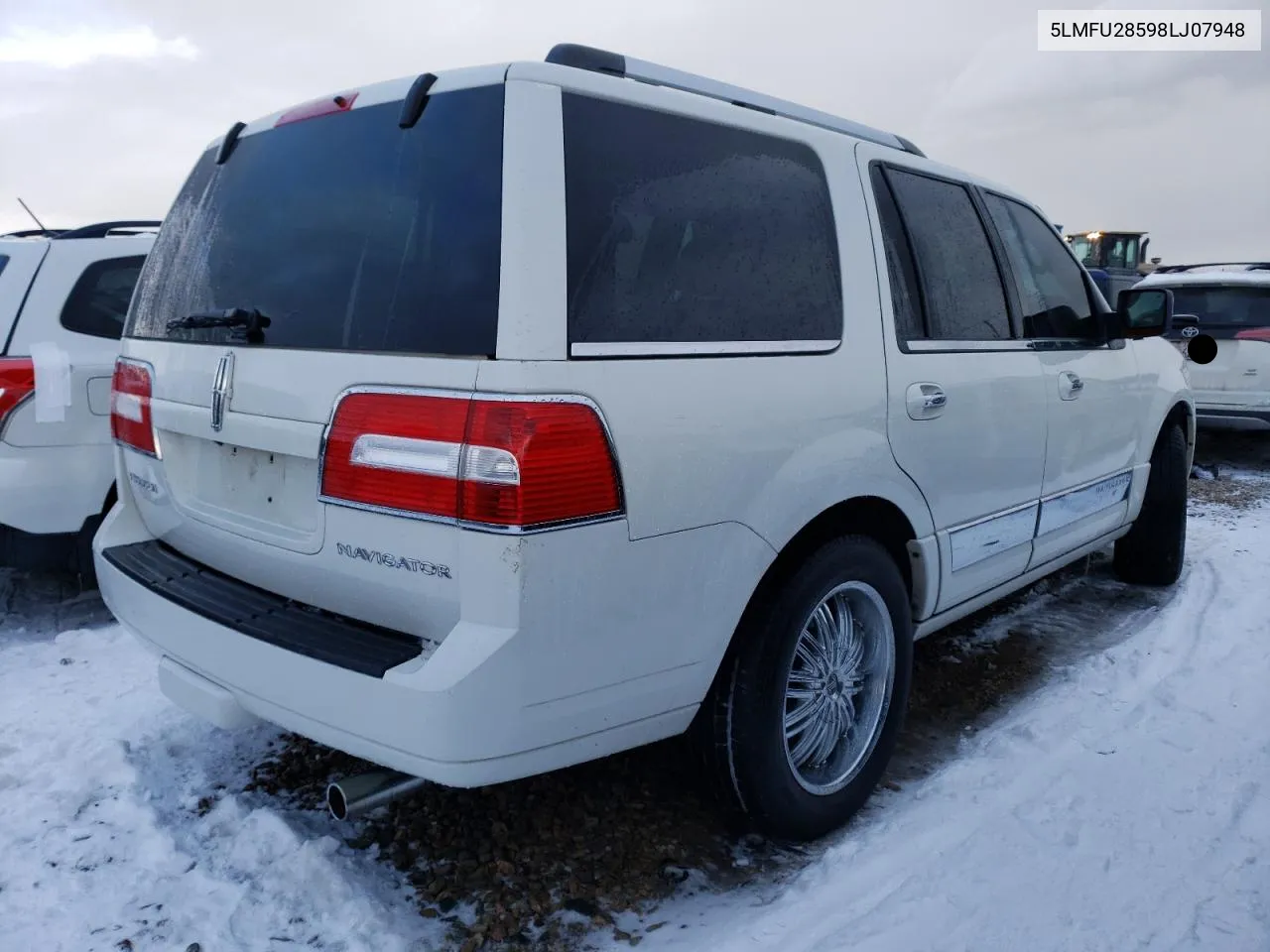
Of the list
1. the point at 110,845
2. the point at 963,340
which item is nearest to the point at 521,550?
the point at 110,845

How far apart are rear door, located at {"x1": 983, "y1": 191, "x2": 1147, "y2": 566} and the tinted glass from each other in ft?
15.7

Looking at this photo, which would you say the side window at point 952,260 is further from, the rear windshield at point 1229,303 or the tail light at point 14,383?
the rear windshield at point 1229,303

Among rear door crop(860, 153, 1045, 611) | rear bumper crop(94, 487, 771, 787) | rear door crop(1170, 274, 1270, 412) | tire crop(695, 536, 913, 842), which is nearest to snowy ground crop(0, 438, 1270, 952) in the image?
tire crop(695, 536, 913, 842)

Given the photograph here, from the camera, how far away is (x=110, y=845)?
2553 mm

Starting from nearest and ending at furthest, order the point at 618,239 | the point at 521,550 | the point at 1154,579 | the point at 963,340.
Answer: the point at 521,550
the point at 618,239
the point at 963,340
the point at 1154,579

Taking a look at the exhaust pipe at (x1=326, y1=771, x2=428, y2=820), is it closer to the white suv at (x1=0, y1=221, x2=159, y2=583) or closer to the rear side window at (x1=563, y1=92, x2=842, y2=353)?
the rear side window at (x1=563, y1=92, x2=842, y2=353)

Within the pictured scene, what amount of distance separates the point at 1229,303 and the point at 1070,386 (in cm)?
593

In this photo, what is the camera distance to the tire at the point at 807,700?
2.38 metres

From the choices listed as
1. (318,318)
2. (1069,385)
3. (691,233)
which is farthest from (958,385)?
(318,318)

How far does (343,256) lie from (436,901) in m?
1.57

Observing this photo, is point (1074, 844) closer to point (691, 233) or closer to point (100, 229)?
point (691, 233)

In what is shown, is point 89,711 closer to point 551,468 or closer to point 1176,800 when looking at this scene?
point 551,468

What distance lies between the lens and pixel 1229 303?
832 cm

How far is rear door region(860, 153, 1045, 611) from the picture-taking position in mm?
2846
